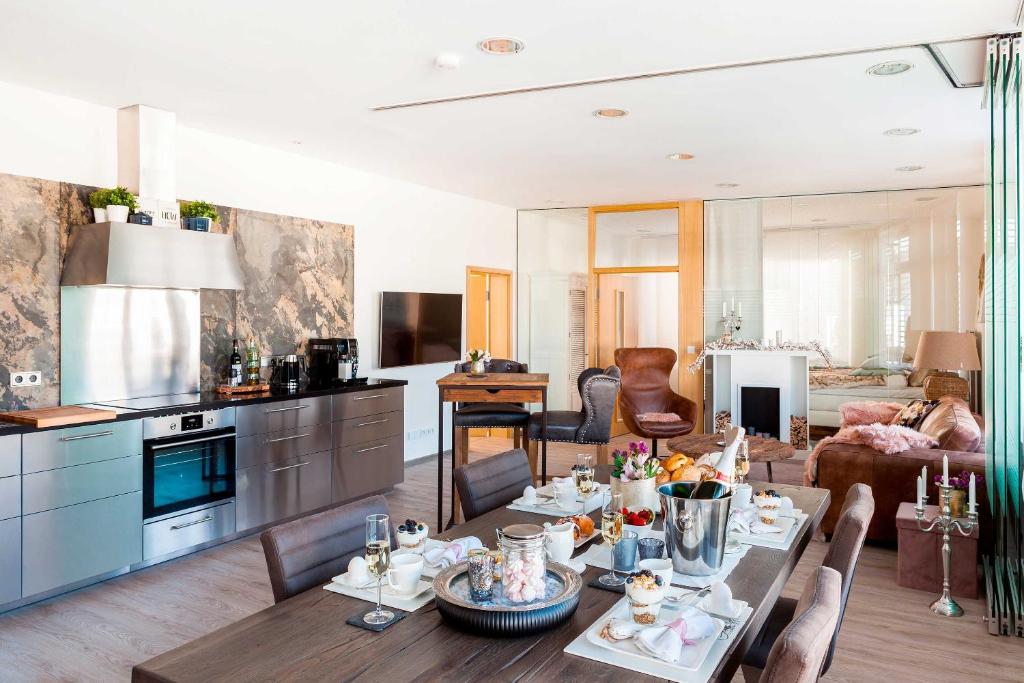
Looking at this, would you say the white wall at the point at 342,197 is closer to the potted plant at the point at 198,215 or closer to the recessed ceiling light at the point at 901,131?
the potted plant at the point at 198,215

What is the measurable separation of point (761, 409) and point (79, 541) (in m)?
6.25

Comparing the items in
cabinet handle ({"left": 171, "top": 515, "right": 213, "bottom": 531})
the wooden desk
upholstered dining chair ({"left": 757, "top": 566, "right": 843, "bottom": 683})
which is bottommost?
cabinet handle ({"left": 171, "top": 515, "right": 213, "bottom": 531})

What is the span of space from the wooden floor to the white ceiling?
265 cm

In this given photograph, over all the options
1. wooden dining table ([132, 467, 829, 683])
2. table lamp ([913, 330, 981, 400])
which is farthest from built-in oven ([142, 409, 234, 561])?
table lamp ([913, 330, 981, 400])

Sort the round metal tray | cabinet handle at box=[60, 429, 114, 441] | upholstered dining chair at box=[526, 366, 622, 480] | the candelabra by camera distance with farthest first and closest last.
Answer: upholstered dining chair at box=[526, 366, 622, 480], cabinet handle at box=[60, 429, 114, 441], the candelabra, the round metal tray

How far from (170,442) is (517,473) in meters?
2.30

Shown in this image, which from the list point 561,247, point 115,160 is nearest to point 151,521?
point 115,160

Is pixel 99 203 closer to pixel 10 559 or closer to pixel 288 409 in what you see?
pixel 288 409

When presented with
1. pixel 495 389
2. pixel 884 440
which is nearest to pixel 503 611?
pixel 495 389

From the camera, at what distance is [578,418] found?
4984 mm

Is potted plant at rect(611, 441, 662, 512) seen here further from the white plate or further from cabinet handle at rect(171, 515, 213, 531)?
cabinet handle at rect(171, 515, 213, 531)

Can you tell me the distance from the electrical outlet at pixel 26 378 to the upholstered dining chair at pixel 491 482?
2.78 meters

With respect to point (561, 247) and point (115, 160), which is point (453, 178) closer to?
point (561, 247)

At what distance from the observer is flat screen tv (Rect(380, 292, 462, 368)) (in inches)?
254
